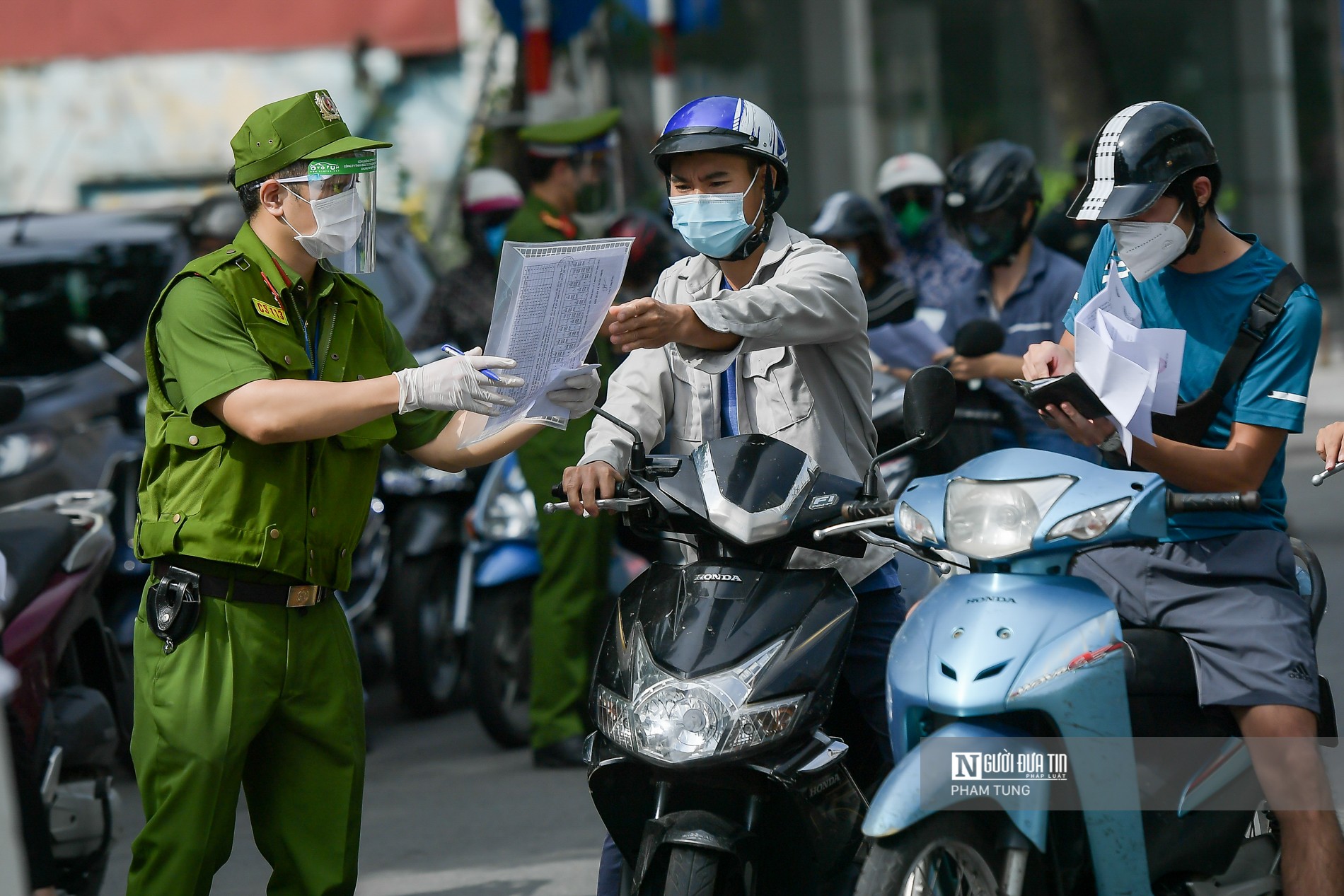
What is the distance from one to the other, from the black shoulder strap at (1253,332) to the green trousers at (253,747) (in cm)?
194

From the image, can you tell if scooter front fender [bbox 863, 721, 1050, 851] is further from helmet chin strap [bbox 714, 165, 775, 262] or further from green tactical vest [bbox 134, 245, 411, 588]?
green tactical vest [bbox 134, 245, 411, 588]

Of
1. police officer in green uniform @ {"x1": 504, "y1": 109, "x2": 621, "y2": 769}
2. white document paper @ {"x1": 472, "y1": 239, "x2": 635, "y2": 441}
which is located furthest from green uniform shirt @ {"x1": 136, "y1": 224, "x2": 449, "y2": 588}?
police officer in green uniform @ {"x1": 504, "y1": 109, "x2": 621, "y2": 769}

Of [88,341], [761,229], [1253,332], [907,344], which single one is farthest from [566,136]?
[1253,332]

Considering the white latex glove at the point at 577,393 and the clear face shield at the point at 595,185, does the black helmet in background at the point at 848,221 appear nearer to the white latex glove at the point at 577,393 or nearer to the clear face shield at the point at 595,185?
the clear face shield at the point at 595,185

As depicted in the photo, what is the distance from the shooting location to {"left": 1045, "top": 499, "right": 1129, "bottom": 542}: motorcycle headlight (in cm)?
323

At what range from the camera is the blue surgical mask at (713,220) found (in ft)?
12.2

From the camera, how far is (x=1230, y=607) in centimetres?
358

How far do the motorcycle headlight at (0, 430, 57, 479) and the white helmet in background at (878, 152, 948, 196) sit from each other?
3.58m

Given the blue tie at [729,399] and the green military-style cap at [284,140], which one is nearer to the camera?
the green military-style cap at [284,140]

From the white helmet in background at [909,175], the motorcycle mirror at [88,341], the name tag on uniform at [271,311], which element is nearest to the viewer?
the name tag on uniform at [271,311]

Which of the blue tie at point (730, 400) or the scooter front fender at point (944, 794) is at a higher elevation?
the blue tie at point (730, 400)

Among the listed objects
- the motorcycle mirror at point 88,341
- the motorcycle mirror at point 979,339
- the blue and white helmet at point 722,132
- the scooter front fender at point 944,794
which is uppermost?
the blue and white helmet at point 722,132

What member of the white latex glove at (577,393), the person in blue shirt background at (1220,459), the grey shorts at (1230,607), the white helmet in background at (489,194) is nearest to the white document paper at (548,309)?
the white latex glove at (577,393)

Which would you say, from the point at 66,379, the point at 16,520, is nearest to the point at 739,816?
the point at 16,520
